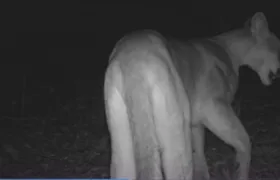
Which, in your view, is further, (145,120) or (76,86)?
(76,86)

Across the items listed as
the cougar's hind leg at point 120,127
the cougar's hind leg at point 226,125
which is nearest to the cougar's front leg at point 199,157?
the cougar's hind leg at point 226,125

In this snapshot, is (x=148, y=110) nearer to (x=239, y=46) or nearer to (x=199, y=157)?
(x=199, y=157)

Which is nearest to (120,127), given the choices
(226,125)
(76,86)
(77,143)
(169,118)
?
(169,118)

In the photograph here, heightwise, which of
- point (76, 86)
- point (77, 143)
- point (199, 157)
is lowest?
point (77, 143)

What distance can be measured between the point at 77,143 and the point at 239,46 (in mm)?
3503

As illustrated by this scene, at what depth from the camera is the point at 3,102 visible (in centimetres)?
1077

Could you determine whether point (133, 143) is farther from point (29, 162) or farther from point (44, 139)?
point (44, 139)

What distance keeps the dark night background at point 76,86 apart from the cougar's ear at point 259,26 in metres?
0.99

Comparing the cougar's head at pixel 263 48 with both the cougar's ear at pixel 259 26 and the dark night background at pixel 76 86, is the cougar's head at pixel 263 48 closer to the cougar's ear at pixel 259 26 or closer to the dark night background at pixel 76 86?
the cougar's ear at pixel 259 26

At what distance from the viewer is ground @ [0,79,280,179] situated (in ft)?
21.8

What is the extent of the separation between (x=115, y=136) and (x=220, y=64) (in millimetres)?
2020

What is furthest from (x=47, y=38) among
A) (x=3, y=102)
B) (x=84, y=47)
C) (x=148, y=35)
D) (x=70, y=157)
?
(x=148, y=35)

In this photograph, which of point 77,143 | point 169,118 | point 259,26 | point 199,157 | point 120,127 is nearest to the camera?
point 169,118

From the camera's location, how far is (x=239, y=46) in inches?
245
